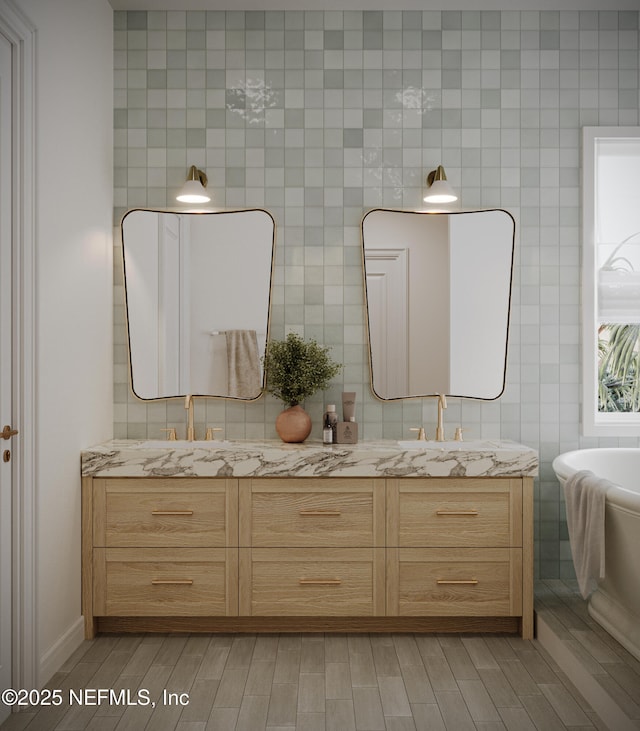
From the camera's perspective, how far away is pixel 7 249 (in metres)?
2.31

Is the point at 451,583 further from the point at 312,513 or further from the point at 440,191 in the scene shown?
the point at 440,191

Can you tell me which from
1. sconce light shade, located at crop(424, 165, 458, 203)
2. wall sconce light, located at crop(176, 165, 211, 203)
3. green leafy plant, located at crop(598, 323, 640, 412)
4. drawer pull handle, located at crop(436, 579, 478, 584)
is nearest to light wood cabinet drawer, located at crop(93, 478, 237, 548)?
drawer pull handle, located at crop(436, 579, 478, 584)

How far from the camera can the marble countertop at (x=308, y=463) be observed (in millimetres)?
2877

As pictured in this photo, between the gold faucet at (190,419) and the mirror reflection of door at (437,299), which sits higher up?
the mirror reflection of door at (437,299)

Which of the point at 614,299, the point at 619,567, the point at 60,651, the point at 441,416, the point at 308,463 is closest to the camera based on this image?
the point at 619,567

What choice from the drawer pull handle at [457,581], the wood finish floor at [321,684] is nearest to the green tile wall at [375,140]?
the drawer pull handle at [457,581]

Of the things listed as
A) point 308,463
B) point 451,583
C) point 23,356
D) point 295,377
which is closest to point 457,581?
point 451,583

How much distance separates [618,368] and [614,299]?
37 centimetres

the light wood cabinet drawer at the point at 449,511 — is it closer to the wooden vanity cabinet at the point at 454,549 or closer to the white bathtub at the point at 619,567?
the wooden vanity cabinet at the point at 454,549

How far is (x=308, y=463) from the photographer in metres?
2.88

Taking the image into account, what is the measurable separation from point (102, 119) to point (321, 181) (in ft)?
3.62

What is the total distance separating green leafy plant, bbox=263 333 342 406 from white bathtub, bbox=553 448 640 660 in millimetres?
1149

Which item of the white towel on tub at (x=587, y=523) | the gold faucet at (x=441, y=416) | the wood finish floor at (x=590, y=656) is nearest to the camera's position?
the wood finish floor at (x=590, y=656)

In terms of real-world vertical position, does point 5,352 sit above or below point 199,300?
below
